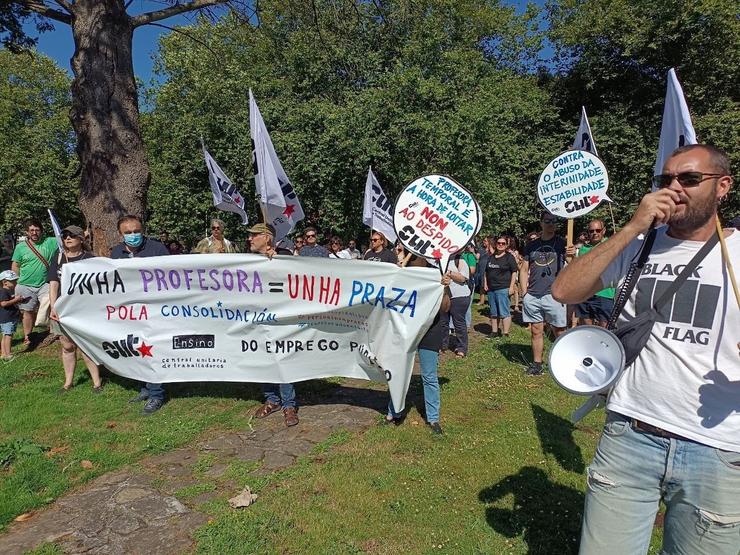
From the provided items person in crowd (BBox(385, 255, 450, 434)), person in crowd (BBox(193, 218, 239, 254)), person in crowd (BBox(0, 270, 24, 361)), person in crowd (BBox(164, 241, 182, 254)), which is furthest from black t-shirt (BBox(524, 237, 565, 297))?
person in crowd (BBox(164, 241, 182, 254))

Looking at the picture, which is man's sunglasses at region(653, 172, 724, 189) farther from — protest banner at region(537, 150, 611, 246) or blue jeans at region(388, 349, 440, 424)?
protest banner at region(537, 150, 611, 246)

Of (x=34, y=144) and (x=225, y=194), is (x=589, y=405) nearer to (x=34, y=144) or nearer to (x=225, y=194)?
(x=225, y=194)

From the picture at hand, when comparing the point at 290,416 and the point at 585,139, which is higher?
the point at 585,139

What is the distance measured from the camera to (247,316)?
530cm

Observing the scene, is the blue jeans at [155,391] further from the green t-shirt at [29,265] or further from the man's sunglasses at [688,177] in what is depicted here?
the man's sunglasses at [688,177]

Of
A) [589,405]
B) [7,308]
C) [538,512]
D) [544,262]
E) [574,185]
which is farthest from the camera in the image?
[7,308]

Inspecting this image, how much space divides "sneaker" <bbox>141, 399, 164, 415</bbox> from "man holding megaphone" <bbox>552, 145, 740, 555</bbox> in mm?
4867

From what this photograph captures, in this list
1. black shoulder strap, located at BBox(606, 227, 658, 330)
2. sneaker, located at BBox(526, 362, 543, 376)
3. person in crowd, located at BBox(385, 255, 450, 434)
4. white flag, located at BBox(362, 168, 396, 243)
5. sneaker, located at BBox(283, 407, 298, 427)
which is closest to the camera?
black shoulder strap, located at BBox(606, 227, 658, 330)

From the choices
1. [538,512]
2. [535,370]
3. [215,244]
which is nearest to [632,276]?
[538,512]

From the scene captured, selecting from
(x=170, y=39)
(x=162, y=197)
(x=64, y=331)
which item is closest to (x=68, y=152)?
(x=170, y=39)

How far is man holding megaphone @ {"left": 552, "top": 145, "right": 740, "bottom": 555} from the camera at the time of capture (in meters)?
1.80

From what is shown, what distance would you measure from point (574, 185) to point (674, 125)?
2.71m

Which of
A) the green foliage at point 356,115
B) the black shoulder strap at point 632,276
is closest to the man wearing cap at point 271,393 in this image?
the black shoulder strap at point 632,276

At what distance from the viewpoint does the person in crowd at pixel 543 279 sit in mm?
6504
